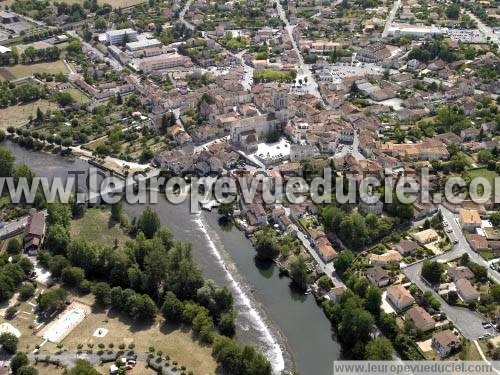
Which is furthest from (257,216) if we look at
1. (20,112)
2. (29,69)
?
(29,69)

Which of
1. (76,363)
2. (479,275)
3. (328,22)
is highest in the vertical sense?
(328,22)

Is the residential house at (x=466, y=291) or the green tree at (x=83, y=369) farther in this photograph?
the residential house at (x=466, y=291)

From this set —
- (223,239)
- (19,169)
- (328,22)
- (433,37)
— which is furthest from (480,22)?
(19,169)

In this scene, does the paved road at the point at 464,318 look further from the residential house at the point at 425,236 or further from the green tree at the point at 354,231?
the green tree at the point at 354,231

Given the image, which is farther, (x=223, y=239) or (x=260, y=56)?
(x=260, y=56)

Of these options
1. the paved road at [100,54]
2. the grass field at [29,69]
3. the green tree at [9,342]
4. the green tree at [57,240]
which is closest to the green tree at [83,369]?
the green tree at [9,342]

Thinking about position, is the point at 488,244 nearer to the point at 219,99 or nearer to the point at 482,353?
the point at 482,353

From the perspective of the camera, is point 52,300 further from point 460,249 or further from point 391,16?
point 391,16
